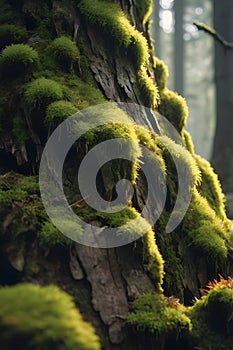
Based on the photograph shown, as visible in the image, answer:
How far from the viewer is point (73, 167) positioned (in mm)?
4480

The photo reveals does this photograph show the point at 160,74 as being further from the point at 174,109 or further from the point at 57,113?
the point at 57,113

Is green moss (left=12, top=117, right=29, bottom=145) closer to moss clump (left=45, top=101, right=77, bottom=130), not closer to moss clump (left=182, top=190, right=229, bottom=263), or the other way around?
moss clump (left=45, top=101, right=77, bottom=130)

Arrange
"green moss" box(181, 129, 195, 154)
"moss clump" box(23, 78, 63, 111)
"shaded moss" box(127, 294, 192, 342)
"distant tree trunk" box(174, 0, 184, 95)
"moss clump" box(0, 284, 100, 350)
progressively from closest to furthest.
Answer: "moss clump" box(0, 284, 100, 350) < "shaded moss" box(127, 294, 192, 342) < "moss clump" box(23, 78, 63, 111) < "green moss" box(181, 129, 195, 154) < "distant tree trunk" box(174, 0, 184, 95)

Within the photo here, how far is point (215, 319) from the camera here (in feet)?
13.3

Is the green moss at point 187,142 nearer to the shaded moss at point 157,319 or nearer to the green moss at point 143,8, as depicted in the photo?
the green moss at point 143,8

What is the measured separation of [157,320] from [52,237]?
1.05 m

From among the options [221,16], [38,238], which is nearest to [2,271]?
[38,238]

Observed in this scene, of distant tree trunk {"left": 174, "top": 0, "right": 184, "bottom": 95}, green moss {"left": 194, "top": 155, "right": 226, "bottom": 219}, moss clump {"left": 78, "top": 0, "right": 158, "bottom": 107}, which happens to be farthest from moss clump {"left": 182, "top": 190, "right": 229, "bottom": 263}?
distant tree trunk {"left": 174, "top": 0, "right": 184, "bottom": 95}

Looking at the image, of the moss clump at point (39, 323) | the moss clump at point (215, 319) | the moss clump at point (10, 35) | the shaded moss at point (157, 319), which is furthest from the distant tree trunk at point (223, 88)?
the moss clump at point (39, 323)

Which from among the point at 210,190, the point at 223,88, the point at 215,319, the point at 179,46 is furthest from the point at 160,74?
the point at 179,46

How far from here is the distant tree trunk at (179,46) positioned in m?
32.1

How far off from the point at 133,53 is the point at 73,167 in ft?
5.87

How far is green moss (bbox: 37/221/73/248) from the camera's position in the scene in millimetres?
3811

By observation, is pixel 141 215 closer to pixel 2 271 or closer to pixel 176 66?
pixel 2 271
